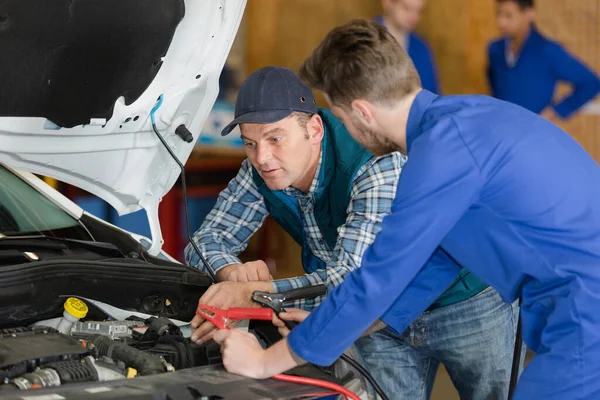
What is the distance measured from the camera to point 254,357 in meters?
1.80

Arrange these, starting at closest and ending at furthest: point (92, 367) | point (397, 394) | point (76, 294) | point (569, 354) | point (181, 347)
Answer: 1. point (569, 354)
2. point (92, 367)
3. point (181, 347)
4. point (76, 294)
5. point (397, 394)

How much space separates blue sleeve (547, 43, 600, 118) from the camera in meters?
4.97

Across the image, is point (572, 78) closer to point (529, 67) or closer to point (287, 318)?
point (529, 67)

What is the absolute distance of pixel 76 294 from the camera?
2.18m

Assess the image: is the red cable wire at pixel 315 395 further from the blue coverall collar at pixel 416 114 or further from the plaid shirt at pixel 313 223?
the blue coverall collar at pixel 416 114

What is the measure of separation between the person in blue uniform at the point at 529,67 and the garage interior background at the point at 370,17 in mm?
615

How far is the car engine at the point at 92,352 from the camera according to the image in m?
1.69

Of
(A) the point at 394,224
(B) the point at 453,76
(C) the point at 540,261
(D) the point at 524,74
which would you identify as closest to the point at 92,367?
(A) the point at 394,224

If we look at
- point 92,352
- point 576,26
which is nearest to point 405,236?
point 92,352

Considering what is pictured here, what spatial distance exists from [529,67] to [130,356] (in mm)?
3674

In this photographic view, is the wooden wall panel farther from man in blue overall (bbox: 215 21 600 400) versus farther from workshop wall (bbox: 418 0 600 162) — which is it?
man in blue overall (bbox: 215 21 600 400)

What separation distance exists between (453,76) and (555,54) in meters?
0.87

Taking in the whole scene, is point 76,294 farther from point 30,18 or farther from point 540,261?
point 540,261

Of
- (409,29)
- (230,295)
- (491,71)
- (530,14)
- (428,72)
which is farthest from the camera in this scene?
(491,71)
